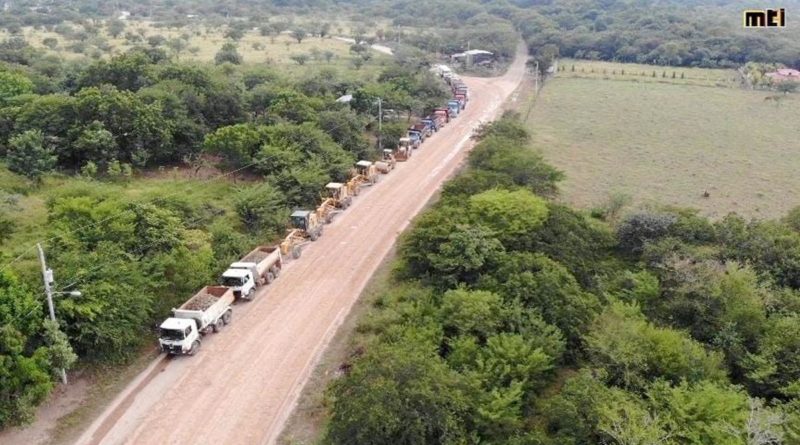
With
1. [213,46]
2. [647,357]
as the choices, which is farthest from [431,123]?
[213,46]

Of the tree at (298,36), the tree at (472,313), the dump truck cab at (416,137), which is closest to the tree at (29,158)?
the dump truck cab at (416,137)

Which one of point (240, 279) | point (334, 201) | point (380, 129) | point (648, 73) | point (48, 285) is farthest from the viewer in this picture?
point (648, 73)

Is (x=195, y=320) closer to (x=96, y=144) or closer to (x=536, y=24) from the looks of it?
(x=96, y=144)

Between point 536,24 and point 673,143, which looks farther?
point 536,24

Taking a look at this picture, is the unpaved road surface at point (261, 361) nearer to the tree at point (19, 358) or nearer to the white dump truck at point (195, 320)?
the white dump truck at point (195, 320)

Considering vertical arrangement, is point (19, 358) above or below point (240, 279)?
above

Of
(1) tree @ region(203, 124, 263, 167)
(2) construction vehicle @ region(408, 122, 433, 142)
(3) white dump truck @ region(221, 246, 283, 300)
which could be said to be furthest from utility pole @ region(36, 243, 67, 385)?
(2) construction vehicle @ region(408, 122, 433, 142)

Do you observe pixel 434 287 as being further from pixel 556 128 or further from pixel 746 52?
pixel 746 52

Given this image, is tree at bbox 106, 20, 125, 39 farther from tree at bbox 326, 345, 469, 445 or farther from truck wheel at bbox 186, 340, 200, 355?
tree at bbox 326, 345, 469, 445
